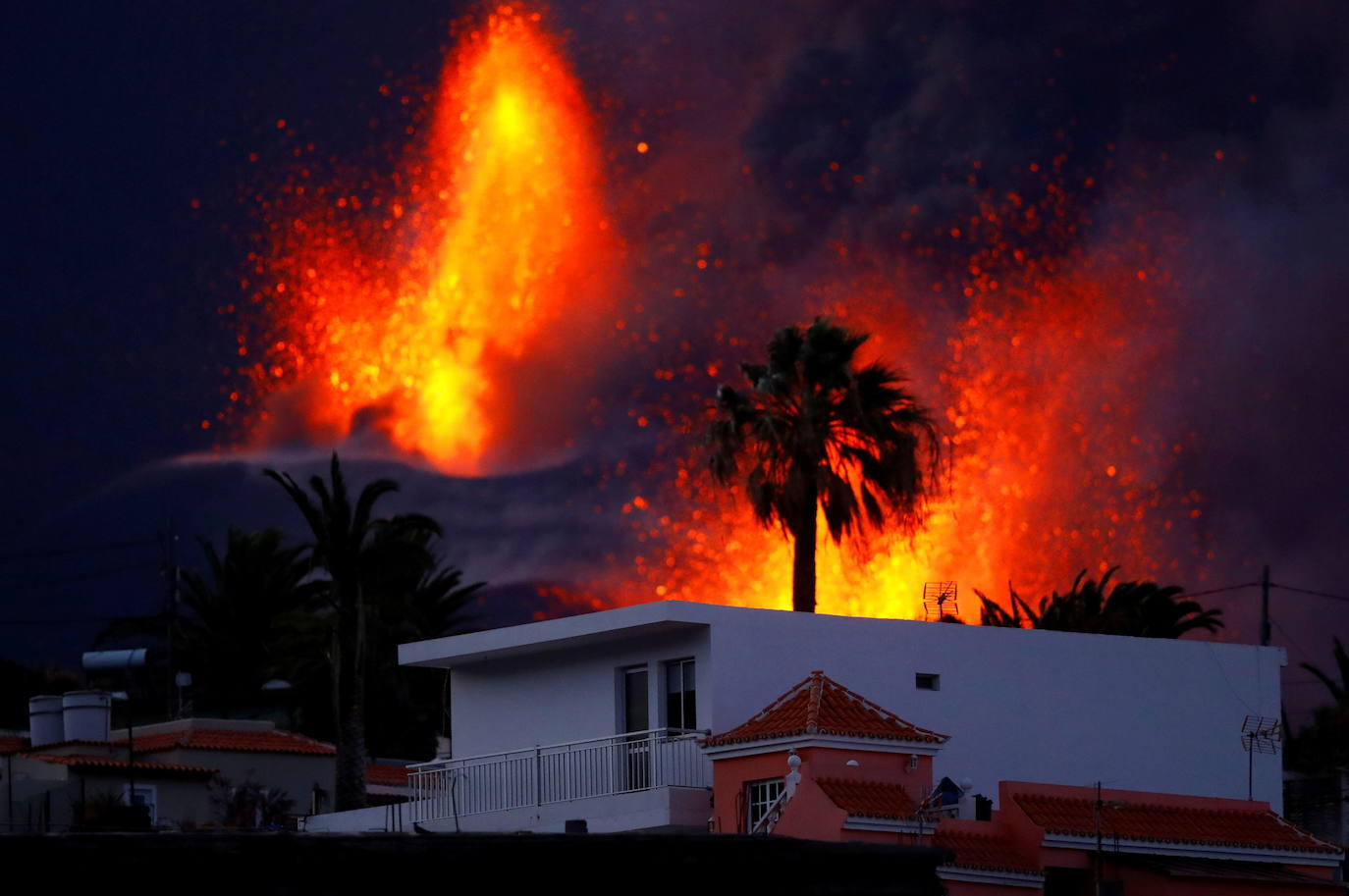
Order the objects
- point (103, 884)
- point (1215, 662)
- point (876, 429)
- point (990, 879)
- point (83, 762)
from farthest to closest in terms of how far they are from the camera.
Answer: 1. point (876, 429)
2. point (83, 762)
3. point (1215, 662)
4. point (990, 879)
5. point (103, 884)

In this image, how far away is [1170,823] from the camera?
29094 mm

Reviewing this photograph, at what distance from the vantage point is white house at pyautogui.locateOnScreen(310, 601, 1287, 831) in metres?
30.3

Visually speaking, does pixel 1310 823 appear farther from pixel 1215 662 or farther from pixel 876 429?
pixel 876 429

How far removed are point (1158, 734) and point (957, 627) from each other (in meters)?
4.57

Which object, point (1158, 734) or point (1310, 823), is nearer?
point (1158, 734)

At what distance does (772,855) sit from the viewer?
35.5 ft

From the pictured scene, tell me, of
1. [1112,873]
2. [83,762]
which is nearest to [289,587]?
[83,762]

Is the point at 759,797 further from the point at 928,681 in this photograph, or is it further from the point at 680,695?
the point at 928,681

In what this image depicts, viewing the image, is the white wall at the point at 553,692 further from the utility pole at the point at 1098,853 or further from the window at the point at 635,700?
the utility pole at the point at 1098,853

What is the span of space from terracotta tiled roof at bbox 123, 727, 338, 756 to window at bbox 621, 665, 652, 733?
15493mm

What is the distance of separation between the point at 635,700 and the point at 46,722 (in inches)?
749

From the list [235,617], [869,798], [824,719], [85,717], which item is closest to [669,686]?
[824,719]

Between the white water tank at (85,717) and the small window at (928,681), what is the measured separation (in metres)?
20.4

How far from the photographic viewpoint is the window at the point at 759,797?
27531 mm
